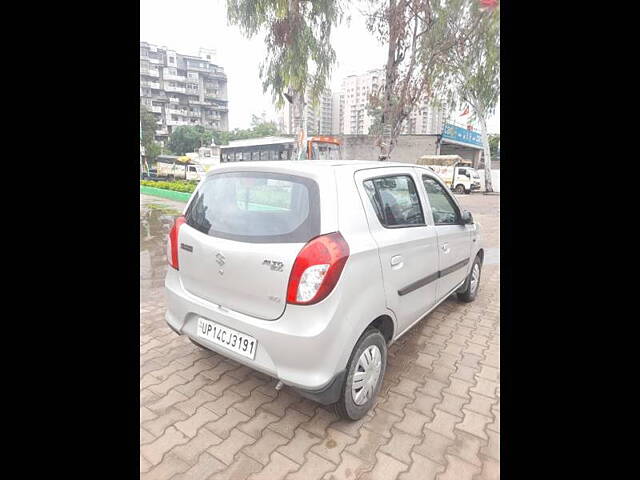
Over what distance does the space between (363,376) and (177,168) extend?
15977mm

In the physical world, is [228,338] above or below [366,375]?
above

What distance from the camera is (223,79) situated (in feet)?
23.1

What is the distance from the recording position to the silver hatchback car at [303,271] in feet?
5.18

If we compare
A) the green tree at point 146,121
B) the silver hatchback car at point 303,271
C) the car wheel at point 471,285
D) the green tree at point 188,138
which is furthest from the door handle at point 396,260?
the green tree at point 188,138

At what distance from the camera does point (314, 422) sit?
6.20ft

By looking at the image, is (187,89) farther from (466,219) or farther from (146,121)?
(466,219)

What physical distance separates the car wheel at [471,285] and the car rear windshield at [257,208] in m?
2.52

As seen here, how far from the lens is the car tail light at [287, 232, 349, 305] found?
155 centimetres

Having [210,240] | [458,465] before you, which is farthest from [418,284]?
[210,240]

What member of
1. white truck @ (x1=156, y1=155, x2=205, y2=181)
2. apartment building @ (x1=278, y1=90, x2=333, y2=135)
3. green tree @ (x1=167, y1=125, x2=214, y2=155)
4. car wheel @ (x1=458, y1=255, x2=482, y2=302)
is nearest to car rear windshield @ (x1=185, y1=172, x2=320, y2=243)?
car wheel @ (x1=458, y1=255, x2=482, y2=302)

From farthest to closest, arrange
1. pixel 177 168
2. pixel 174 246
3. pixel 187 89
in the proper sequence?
pixel 177 168 → pixel 187 89 → pixel 174 246

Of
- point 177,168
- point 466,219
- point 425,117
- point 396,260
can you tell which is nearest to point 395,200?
point 396,260

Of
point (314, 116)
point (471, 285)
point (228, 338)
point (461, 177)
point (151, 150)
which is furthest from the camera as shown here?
point (461, 177)
